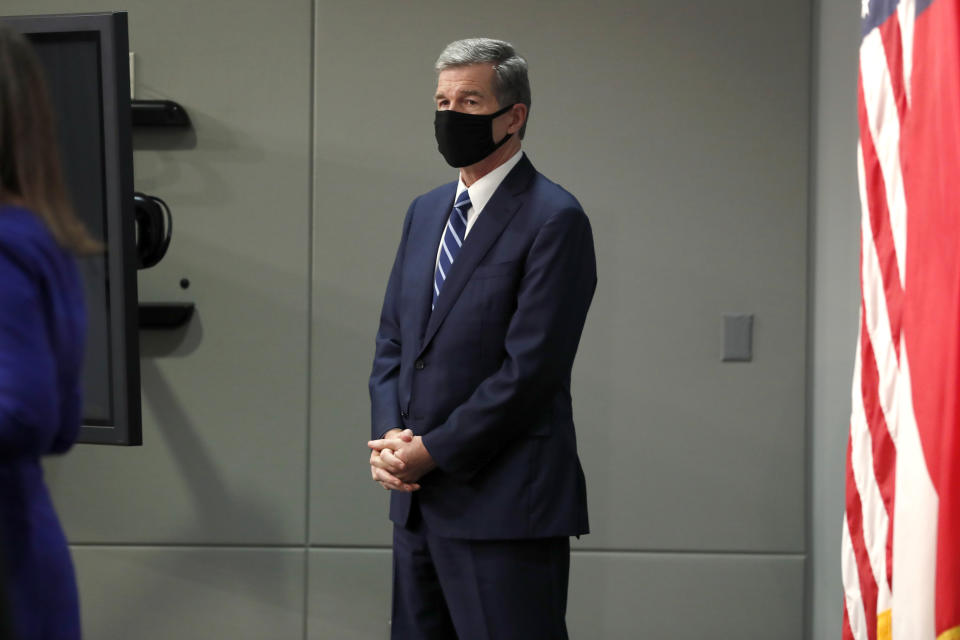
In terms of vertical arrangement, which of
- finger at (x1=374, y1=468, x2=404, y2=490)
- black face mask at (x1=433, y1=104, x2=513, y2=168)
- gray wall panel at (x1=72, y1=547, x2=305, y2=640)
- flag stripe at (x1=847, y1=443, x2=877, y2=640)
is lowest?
gray wall panel at (x1=72, y1=547, x2=305, y2=640)

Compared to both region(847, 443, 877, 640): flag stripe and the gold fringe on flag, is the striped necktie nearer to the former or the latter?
region(847, 443, 877, 640): flag stripe

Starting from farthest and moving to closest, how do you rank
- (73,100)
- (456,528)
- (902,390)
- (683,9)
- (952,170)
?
(683,9) → (73,100) → (456,528) → (902,390) → (952,170)

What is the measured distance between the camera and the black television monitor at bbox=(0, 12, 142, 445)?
194cm

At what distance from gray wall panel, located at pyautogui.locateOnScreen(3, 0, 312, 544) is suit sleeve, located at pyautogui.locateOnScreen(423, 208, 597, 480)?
120 cm

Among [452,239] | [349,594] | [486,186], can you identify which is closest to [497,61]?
[486,186]

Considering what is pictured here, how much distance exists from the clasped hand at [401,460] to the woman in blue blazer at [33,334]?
2.51 ft

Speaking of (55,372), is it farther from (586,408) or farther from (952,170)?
(586,408)

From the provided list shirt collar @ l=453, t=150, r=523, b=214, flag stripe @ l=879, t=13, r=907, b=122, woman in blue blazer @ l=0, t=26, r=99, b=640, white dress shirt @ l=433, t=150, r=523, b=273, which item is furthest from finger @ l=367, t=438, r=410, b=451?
flag stripe @ l=879, t=13, r=907, b=122

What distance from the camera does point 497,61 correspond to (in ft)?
6.19

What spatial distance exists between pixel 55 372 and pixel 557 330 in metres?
0.96

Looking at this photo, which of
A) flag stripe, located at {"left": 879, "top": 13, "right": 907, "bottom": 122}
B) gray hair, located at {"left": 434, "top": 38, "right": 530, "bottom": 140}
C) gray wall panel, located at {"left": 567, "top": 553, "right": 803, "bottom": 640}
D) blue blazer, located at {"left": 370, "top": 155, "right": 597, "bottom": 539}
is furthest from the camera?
gray wall panel, located at {"left": 567, "top": 553, "right": 803, "bottom": 640}

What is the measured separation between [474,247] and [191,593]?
1.62 metres

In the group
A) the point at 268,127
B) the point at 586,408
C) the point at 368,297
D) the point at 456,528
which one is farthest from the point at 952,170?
the point at 268,127

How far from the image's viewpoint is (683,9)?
2.81 metres
